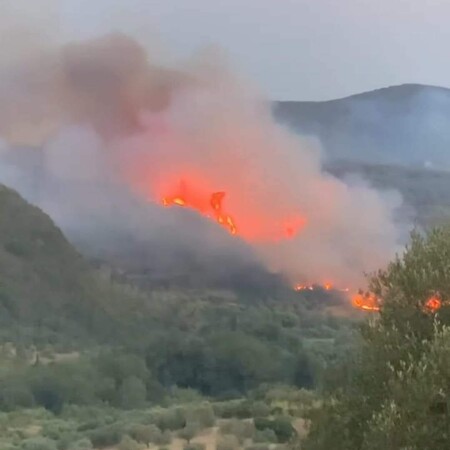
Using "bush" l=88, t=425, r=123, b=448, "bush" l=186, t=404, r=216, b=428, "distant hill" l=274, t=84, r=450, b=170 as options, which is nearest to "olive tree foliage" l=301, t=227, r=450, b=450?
"bush" l=88, t=425, r=123, b=448

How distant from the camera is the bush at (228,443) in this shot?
50.5 ft

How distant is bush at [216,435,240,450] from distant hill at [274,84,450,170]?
12387 mm

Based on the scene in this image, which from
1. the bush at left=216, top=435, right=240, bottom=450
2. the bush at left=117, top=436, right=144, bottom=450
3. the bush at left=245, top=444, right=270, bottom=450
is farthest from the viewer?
the bush at left=117, top=436, right=144, bottom=450

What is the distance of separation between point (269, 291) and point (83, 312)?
502 cm

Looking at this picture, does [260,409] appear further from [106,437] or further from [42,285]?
[42,285]

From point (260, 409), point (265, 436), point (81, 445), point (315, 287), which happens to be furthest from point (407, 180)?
point (81, 445)

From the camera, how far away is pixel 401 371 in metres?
7.71

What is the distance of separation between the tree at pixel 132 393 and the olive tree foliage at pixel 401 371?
11148 millimetres

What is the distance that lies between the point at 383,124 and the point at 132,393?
1598 cm

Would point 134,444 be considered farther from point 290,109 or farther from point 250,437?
point 290,109

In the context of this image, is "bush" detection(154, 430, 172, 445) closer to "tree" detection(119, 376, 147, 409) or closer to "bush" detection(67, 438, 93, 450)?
"bush" detection(67, 438, 93, 450)

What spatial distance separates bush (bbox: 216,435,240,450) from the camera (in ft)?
50.5

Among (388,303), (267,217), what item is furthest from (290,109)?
(388,303)

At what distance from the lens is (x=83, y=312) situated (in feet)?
75.9
